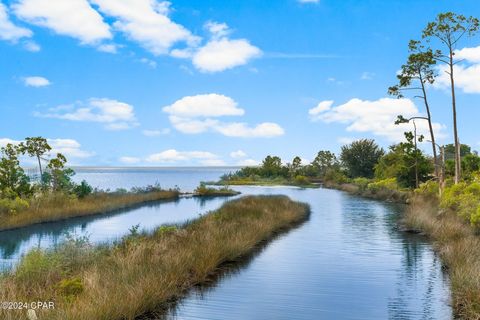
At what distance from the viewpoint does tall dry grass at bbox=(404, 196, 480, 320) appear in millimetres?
9320

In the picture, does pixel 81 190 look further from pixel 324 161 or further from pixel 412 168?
pixel 324 161

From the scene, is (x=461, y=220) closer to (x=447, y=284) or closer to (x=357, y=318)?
(x=447, y=284)

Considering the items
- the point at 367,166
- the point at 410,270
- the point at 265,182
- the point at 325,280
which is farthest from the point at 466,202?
the point at 265,182

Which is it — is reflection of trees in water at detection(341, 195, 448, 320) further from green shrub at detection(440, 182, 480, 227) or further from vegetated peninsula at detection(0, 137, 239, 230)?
vegetated peninsula at detection(0, 137, 239, 230)

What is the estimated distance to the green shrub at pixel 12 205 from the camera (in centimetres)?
2656

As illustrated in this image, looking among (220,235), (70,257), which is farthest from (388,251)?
(70,257)

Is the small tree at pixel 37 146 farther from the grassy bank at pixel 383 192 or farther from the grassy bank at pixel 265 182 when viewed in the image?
the grassy bank at pixel 265 182

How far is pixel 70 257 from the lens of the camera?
42.0ft

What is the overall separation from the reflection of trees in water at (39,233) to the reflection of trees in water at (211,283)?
21.7ft

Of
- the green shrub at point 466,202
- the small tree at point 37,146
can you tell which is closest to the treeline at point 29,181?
the small tree at point 37,146

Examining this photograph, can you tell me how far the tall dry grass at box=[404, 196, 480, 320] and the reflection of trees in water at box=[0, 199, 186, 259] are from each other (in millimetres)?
12985

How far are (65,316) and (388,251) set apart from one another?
13.4 metres

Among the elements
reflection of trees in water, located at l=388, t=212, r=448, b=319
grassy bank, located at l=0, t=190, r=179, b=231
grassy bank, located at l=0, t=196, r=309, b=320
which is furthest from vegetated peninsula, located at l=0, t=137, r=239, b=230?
reflection of trees in water, located at l=388, t=212, r=448, b=319

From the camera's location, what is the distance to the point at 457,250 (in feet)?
45.7
